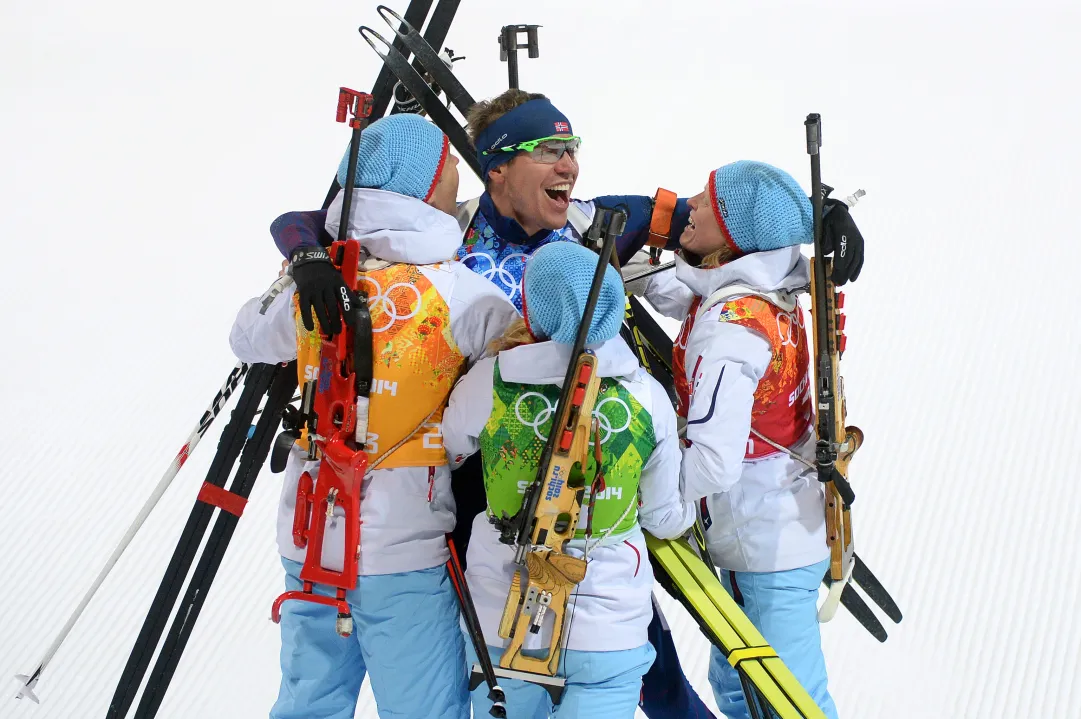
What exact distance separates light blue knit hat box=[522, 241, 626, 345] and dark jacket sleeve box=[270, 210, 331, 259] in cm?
45

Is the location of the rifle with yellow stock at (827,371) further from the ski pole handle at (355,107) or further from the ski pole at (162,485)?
the ski pole at (162,485)

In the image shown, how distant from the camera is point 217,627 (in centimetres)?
349

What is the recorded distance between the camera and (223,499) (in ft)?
8.03

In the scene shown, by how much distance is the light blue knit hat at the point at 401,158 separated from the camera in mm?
1923

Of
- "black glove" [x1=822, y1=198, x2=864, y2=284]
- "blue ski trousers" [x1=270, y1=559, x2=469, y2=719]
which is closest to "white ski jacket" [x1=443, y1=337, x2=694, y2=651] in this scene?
"blue ski trousers" [x1=270, y1=559, x2=469, y2=719]

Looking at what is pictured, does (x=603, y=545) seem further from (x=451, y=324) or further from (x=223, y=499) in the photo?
(x=223, y=499)

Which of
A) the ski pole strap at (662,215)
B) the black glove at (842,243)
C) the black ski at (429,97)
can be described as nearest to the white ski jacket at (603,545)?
the black glove at (842,243)

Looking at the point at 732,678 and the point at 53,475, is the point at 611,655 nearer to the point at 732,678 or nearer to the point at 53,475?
the point at 732,678

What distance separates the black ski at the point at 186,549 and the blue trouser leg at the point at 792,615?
117 cm

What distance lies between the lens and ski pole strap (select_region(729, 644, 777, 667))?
1.96 metres

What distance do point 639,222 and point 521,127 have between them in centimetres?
35

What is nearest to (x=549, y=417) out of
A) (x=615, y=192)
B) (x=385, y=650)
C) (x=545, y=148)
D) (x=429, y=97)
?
(x=385, y=650)

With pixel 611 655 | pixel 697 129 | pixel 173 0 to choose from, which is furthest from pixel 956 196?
pixel 173 0

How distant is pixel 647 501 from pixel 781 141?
4209mm
